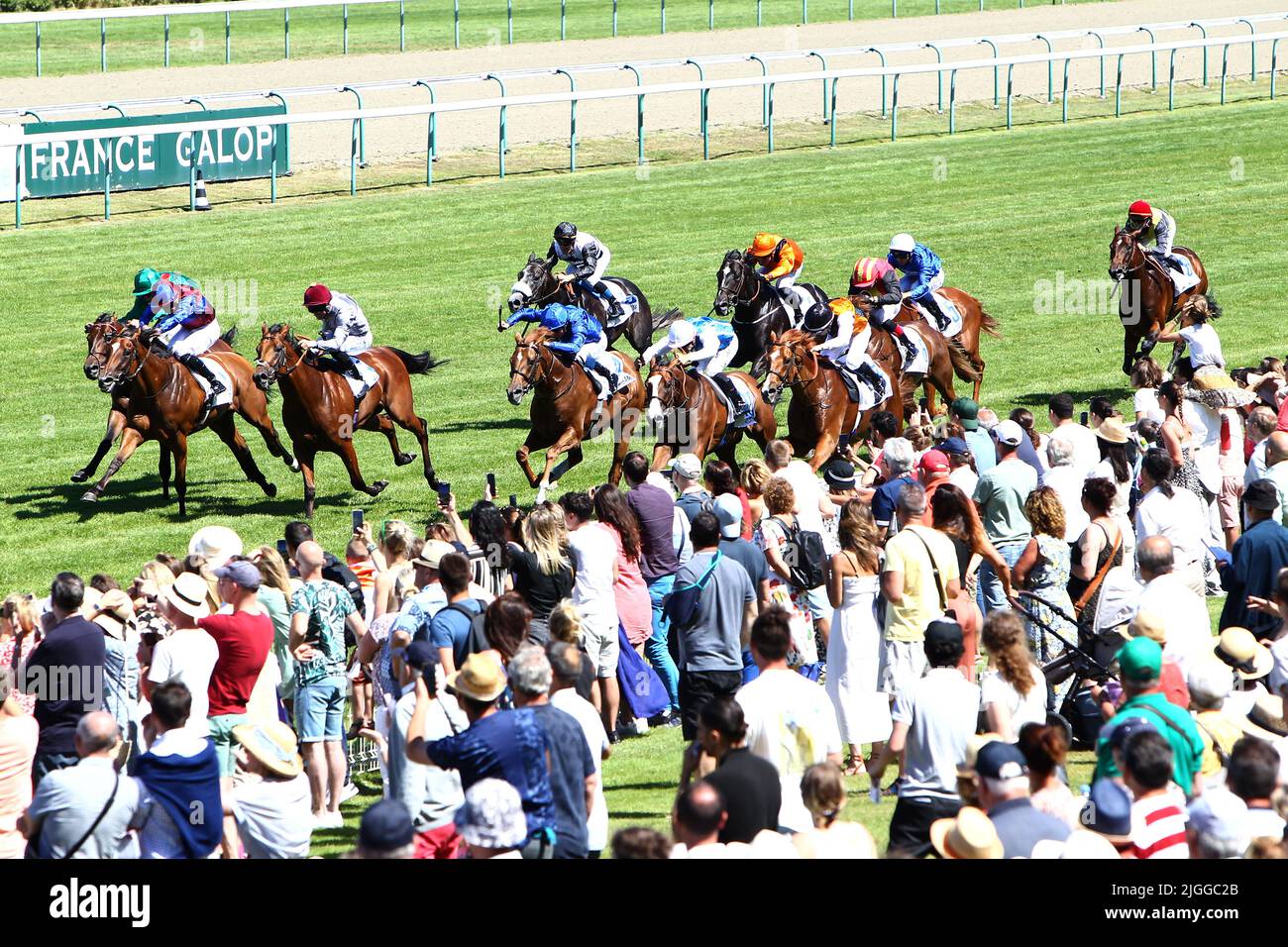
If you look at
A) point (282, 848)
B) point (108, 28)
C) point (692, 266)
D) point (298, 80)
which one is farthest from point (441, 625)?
point (108, 28)

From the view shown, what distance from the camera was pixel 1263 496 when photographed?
914cm

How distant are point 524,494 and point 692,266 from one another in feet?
26.1

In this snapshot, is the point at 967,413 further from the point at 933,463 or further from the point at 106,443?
the point at 106,443

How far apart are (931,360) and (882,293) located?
1045 mm

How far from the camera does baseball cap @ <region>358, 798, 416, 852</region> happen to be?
216 inches

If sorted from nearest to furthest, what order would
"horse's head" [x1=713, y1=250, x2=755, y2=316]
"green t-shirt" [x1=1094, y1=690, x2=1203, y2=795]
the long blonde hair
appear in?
1. "green t-shirt" [x1=1094, y1=690, x2=1203, y2=795]
2. the long blonde hair
3. "horse's head" [x1=713, y1=250, x2=755, y2=316]

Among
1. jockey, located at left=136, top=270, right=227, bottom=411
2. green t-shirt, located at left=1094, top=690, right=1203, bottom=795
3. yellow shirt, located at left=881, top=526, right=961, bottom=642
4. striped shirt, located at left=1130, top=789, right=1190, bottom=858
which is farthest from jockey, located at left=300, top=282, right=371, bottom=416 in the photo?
striped shirt, located at left=1130, top=789, right=1190, bottom=858

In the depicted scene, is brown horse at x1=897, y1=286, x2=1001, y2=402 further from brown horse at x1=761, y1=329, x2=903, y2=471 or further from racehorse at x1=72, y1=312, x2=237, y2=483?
racehorse at x1=72, y1=312, x2=237, y2=483

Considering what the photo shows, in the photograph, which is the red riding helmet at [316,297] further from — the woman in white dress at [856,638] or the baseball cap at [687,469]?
the woman in white dress at [856,638]

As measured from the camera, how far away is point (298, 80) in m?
30.5

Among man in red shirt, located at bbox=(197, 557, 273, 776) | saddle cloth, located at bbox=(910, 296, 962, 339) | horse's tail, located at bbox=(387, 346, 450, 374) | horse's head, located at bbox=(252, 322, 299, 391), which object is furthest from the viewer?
saddle cloth, located at bbox=(910, 296, 962, 339)

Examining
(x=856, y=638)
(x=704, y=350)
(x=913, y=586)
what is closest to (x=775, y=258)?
(x=704, y=350)

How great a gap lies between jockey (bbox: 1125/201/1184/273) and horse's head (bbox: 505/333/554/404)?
684 cm

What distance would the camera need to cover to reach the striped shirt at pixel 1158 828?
233 inches
